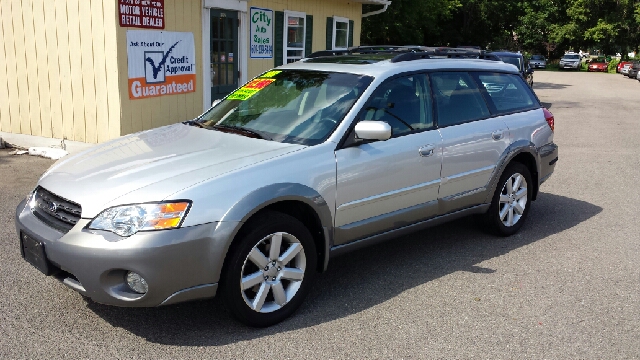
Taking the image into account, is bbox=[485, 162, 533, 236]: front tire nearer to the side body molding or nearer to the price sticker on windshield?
the side body molding

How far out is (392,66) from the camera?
470 centimetres

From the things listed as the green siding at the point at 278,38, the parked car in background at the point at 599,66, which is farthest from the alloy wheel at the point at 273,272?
the parked car in background at the point at 599,66

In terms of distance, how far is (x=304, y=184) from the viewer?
12.6ft

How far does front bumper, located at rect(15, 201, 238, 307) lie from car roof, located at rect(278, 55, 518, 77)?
1878 mm

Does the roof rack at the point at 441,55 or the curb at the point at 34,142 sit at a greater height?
the roof rack at the point at 441,55

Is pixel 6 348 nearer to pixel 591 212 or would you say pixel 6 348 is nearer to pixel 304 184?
pixel 304 184

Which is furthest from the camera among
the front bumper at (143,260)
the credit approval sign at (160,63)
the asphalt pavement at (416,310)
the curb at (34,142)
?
the curb at (34,142)

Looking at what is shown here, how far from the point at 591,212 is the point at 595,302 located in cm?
270

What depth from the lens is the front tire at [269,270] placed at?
3555mm

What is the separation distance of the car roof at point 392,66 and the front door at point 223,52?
18.7 feet

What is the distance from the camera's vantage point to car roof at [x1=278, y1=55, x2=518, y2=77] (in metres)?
4.66

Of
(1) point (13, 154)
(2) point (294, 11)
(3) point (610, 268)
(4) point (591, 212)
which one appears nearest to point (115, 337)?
(3) point (610, 268)

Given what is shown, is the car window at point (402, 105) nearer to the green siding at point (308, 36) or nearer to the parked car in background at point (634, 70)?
the green siding at point (308, 36)

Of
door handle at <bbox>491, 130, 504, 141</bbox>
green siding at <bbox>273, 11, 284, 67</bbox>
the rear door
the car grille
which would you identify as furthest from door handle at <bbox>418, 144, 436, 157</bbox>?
green siding at <bbox>273, 11, 284, 67</bbox>
